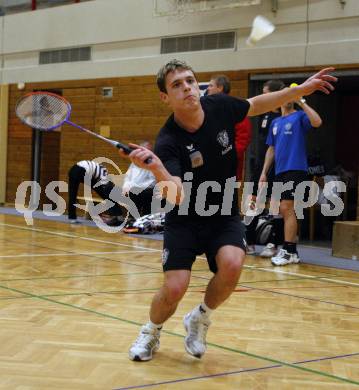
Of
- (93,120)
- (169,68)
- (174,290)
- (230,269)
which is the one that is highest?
(93,120)

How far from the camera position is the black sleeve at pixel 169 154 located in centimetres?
369

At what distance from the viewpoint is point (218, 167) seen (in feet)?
12.9

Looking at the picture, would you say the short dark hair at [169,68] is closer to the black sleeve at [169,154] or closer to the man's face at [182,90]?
the man's face at [182,90]

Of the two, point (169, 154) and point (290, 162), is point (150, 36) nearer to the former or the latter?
point (290, 162)

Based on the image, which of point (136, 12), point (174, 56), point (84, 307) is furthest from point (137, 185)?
point (84, 307)

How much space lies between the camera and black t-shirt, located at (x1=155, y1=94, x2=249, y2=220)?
3.84m

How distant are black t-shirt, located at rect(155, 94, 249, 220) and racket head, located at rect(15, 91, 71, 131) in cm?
274

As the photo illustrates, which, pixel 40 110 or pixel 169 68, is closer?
pixel 169 68

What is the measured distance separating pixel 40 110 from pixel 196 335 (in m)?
3.72

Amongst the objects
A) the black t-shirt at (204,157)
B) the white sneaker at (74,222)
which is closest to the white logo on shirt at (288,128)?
the black t-shirt at (204,157)

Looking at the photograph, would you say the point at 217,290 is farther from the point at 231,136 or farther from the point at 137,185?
the point at 137,185

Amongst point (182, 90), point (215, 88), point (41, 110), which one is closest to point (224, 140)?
point (182, 90)

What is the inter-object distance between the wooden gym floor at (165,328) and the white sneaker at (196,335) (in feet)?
0.19

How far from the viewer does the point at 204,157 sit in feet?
12.8
